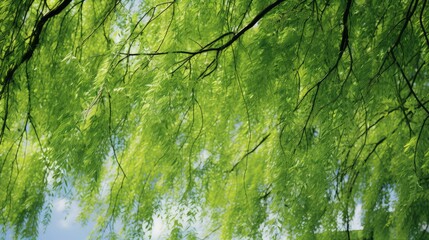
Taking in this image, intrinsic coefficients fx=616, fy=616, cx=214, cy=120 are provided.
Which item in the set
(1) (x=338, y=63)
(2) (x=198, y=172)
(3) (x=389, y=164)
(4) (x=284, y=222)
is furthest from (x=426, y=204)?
(1) (x=338, y=63)

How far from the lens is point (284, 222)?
3.75 m

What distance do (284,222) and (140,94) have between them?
1774 millimetres

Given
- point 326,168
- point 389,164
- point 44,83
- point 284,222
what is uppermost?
point 389,164

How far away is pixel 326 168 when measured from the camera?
2.70m

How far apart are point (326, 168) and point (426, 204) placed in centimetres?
213

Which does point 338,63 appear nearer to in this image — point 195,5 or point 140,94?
point 195,5

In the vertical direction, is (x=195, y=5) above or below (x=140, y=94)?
above

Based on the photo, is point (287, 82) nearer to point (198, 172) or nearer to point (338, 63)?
point (338, 63)

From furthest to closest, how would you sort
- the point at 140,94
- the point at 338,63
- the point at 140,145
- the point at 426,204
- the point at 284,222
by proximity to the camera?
the point at 426,204 → the point at 140,145 → the point at 284,222 → the point at 338,63 → the point at 140,94

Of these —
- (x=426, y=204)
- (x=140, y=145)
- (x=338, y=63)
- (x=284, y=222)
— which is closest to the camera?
(x=338, y=63)

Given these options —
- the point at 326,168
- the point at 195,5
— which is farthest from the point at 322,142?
the point at 195,5

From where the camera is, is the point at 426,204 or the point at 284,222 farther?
the point at 426,204

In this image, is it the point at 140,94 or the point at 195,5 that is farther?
the point at 195,5

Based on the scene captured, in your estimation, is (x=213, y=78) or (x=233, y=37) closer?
(x=233, y=37)
